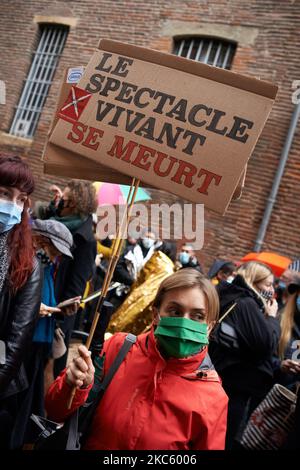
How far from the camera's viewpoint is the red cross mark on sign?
6.63ft

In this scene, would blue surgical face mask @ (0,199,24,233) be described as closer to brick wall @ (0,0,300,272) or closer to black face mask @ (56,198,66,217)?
black face mask @ (56,198,66,217)

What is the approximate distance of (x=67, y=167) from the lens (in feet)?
6.75

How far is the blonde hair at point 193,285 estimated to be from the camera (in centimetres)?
191

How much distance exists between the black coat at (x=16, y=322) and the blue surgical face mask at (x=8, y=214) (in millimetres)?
250

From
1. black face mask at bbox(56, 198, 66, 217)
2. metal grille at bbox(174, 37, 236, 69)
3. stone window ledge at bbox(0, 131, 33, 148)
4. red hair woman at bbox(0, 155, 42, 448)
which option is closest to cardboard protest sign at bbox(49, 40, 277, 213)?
red hair woman at bbox(0, 155, 42, 448)

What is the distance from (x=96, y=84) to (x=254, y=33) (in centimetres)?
717

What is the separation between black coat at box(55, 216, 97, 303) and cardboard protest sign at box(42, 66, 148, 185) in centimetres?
161

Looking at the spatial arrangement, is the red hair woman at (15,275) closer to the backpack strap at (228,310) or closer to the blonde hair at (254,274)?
the backpack strap at (228,310)

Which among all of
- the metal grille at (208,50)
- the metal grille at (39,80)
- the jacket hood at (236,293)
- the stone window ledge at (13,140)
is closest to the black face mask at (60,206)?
the jacket hood at (236,293)

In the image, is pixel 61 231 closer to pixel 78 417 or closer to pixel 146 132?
pixel 146 132

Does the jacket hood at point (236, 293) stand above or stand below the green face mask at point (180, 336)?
below

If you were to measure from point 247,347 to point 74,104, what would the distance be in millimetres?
1993

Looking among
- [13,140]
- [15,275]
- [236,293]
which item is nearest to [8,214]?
[15,275]
